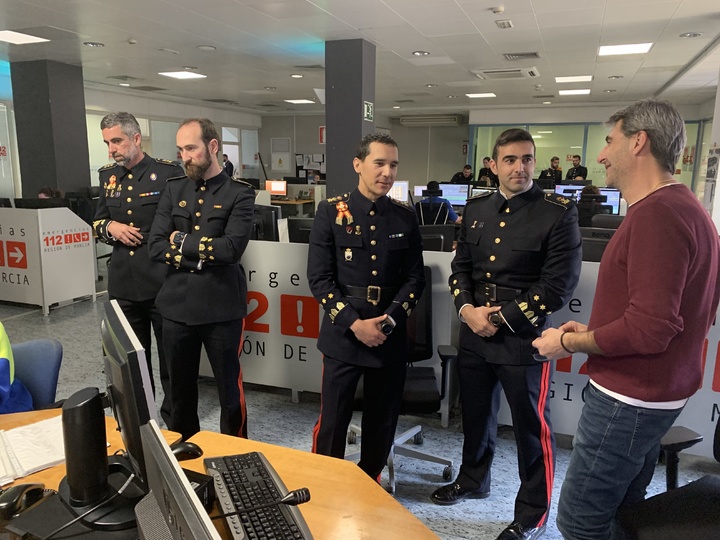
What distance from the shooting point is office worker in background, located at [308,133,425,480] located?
7.22 feet

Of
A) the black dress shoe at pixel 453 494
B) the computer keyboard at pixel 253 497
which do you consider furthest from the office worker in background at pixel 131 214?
the computer keyboard at pixel 253 497

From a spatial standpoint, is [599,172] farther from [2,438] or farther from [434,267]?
[2,438]

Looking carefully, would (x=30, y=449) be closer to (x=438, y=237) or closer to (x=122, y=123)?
(x=122, y=123)

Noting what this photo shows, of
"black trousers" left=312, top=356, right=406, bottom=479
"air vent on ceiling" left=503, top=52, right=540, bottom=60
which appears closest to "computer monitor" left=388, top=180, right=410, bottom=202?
"air vent on ceiling" left=503, top=52, right=540, bottom=60

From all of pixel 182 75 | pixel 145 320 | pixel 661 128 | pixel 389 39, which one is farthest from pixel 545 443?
pixel 182 75

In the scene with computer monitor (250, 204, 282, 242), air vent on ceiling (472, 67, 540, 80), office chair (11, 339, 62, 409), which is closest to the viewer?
office chair (11, 339, 62, 409)

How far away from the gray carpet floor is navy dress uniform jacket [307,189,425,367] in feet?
2.46

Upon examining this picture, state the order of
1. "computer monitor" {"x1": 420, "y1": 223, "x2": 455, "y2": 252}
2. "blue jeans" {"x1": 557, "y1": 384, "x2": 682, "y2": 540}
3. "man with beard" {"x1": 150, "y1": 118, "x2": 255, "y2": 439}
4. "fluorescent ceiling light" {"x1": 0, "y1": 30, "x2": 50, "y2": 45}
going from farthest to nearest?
"fluorescent ceiling light" {"x1": 0, "y1": 30, "x2": 50, "y2": 45} → "computer monitor" {"x1": 420, "y1": 223, "x2": 455, "y2": 252} → "man with beard" {"x1": 150, "y1": 118, "x2": 255, "y2": 439} → "blue jeans" {"x1": 557, "y1": 384, "x2": 682, "y2": 540}

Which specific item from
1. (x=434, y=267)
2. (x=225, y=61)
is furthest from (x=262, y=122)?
(x=434, y=267)

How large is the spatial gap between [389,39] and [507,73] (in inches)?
123

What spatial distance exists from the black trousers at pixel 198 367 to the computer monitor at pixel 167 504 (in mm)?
1706

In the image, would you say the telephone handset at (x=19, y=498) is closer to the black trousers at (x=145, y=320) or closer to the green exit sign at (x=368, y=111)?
the black trousers at (x=145, y=320)

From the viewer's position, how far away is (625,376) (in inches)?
58.4

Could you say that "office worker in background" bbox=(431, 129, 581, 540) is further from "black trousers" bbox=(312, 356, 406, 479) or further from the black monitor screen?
the black monitor screen
